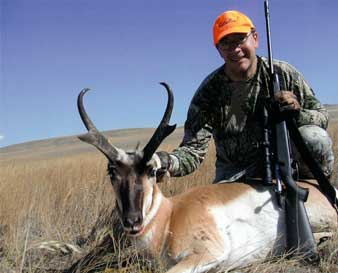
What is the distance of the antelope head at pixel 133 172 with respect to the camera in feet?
11.6

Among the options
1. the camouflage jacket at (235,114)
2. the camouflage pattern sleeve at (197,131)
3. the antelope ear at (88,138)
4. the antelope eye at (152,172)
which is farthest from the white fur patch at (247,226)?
the antelope ear at (88,138)

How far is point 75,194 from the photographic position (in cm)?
744

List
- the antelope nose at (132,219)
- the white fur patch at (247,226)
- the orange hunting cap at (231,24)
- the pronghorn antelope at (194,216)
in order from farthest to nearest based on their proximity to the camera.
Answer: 1. the orange hunting cap at (231,24)
2. the white fur patch at (247,226)
3. the pronghorn antelope at (194,216)
4. the antelope nose at (132,219)

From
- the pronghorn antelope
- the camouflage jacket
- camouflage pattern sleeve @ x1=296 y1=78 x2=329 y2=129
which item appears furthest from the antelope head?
camouflage pattern sleeve @ x1=296 y1=78 x2=329 y2=129

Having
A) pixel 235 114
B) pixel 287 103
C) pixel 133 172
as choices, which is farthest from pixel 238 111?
pixel 133 172

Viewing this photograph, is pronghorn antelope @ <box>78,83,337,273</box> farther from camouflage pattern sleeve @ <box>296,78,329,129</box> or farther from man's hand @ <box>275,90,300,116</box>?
camouflage pattern sleeve @ <box>296,78,329,129</box>

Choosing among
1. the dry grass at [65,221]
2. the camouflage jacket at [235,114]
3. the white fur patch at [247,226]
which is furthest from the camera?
the camouflage jacket at [235,114]

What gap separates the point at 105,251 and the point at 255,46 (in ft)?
8.49

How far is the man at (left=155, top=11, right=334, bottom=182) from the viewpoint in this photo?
477cm

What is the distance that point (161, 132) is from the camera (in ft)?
12.8

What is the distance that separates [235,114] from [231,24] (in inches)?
37.3

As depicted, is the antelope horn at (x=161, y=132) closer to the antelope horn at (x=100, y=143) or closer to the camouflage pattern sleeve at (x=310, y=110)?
the antelope horn at (x=100, y=143)

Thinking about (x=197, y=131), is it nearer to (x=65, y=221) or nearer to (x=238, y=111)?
(x=238, y=111)

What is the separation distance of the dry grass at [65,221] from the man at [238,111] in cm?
111
